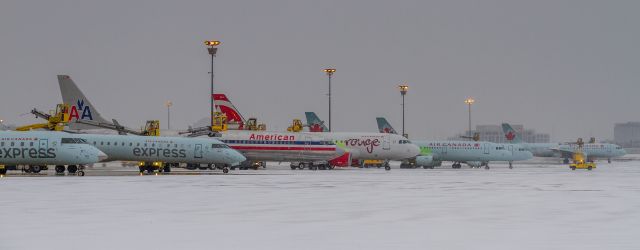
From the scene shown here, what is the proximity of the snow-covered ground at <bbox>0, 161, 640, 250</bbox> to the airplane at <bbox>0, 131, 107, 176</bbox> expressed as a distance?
20850 mm

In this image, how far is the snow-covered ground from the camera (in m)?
17.7

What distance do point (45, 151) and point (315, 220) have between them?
1472 inches

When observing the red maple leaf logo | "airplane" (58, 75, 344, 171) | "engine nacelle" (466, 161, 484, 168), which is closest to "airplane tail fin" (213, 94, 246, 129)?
"airplane" (58, 75, 344, 171)

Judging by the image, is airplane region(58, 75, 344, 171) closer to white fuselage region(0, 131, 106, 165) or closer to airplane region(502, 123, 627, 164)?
white fuselage region(0, 131, 106, 165)

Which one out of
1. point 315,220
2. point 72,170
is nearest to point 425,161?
point 72,170

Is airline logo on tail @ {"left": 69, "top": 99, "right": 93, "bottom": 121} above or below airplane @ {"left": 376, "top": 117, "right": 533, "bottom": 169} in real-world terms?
above

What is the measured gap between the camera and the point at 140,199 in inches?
1182

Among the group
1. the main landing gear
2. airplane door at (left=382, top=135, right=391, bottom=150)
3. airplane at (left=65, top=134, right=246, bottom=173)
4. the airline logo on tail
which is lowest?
the main landing gear

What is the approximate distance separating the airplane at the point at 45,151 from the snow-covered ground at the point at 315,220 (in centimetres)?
2085

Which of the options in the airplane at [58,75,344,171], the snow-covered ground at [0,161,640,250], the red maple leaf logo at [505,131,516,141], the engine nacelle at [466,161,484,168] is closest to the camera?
the snow-covered ground at [0,161,640,250]

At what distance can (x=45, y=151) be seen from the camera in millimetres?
55281

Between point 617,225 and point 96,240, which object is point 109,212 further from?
point 617,225

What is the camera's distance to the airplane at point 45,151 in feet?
181

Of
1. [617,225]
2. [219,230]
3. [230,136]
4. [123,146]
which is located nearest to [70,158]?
[123,146]
